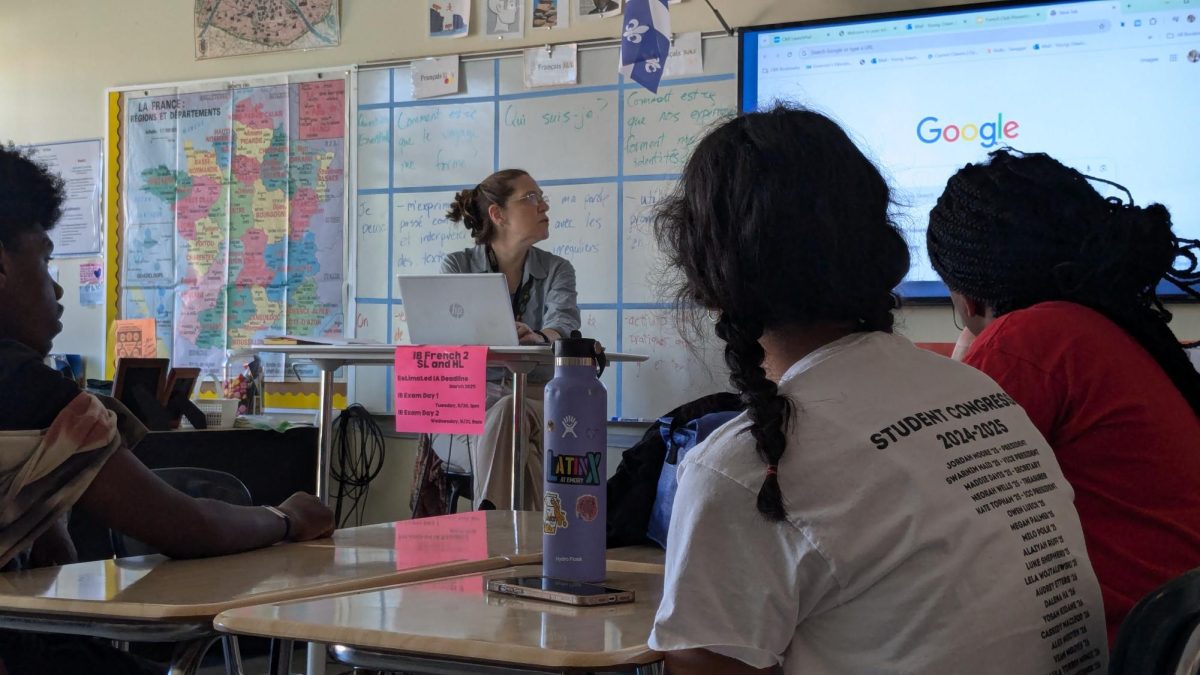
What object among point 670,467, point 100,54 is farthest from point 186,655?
point 100,54

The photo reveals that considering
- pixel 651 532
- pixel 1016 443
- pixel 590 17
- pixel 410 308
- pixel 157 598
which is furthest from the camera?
pixel 590 17

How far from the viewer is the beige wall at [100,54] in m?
4.65

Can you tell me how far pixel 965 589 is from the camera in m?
0.84

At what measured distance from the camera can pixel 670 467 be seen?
4.79 ft

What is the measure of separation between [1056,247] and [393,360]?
2.25 meters

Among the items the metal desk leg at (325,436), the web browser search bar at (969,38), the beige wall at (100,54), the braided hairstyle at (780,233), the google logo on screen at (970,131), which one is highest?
the beige wall at (100,54)

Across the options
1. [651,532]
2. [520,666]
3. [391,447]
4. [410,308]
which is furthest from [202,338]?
[520,666]

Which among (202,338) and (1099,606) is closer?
(1099,606)

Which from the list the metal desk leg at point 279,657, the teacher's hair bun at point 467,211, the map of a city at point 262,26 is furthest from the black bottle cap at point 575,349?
the map of a city at point 262,26

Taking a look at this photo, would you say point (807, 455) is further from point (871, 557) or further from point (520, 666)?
point (520, 666)

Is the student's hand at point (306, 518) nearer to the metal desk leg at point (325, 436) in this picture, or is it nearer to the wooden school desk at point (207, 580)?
the wooden school desk at point (207, 580)

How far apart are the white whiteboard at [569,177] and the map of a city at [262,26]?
323mm

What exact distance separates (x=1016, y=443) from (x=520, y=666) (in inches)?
17.3

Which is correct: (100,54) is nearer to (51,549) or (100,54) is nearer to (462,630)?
(51,549)
